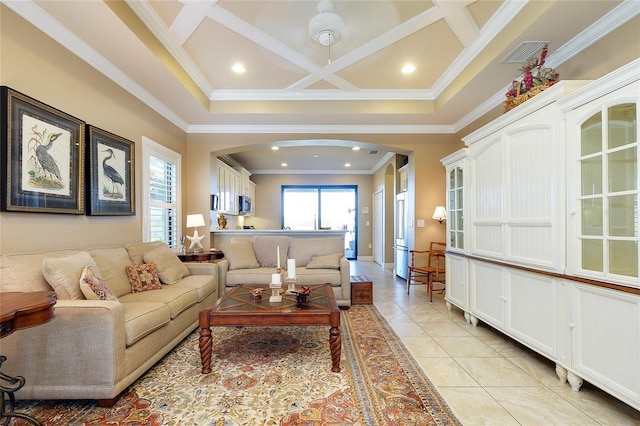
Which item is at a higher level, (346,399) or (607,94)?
(607,94)

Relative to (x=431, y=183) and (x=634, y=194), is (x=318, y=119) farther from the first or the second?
(x=634, y=194)

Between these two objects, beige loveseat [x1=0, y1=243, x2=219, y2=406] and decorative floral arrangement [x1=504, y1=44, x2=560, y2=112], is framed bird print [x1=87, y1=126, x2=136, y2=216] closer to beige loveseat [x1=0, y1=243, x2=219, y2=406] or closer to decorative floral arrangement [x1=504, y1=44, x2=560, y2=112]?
beige loveseat [x1=0, y1=243, x2=219, y2=406]

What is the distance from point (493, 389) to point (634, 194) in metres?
1.51

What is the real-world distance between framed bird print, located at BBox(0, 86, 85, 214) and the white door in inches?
260

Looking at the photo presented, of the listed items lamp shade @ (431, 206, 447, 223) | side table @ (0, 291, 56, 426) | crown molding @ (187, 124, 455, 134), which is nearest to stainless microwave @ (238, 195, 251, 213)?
crown molding @ (187, 124, 455, 134)

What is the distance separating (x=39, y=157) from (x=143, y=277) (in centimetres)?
133

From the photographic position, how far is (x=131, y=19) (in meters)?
2.47

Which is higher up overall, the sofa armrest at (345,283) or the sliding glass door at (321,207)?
the sliding glass door at (321,207)

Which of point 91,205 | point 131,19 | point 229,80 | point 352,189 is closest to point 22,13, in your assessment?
point 131,19

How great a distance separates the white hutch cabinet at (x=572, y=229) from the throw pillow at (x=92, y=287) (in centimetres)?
330

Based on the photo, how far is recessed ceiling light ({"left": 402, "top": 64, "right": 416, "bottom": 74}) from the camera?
3597mm

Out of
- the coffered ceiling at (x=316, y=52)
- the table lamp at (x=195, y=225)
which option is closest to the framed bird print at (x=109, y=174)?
the coffered ceiling at (x=316, y=52)

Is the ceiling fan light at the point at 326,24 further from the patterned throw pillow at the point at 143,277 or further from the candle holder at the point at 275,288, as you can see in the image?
the patterned throw pillow at the point at 143,277

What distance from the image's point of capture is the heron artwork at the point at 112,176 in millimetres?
3018
